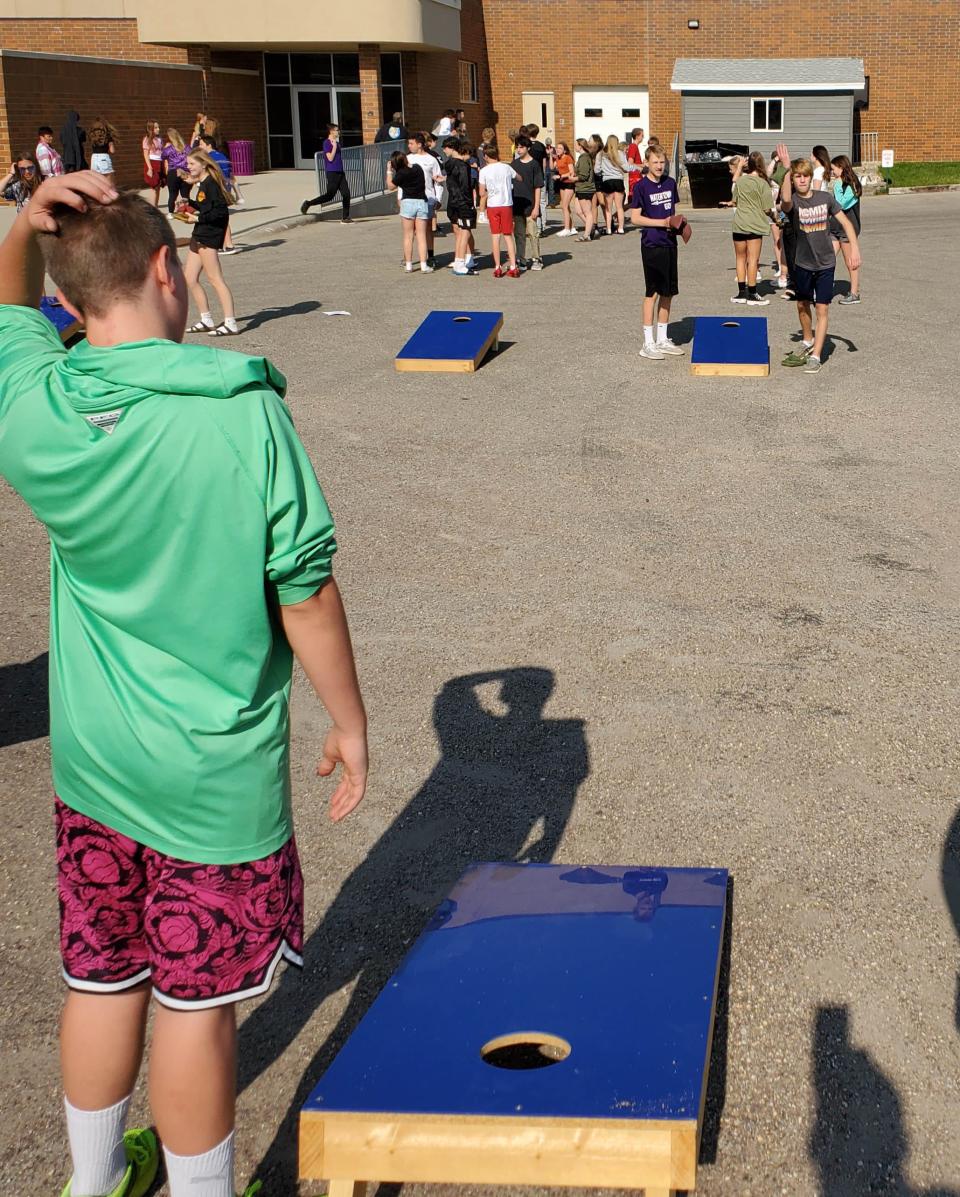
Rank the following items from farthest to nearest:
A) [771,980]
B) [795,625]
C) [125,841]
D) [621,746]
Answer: [795,625]
[621,746]
[771,980]
[125,841]

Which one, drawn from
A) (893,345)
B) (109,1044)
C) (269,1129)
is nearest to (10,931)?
(269,1129)

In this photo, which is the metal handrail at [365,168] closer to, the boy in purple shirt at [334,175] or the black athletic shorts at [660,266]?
the boy in purple shirt at [334,175]

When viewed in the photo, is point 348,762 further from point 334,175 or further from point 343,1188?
point 334,175

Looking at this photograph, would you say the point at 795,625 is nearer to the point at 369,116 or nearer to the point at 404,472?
the point at 404,472

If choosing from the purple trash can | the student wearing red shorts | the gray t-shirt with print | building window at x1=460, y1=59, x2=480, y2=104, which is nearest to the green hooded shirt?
the gray t-shirt with print

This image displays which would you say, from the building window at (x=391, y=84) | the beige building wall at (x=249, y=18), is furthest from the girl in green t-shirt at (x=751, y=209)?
the building window at (x=391, y=84)

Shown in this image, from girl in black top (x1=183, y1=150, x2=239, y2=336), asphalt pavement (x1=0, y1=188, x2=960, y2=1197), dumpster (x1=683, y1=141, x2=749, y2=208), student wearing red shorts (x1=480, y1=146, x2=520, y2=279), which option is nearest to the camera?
asphalt pavement (x1=0, y1=188, x2=960, y2=1197)

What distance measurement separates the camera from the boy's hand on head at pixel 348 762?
2658 millimetres

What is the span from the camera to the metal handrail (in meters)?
27.9

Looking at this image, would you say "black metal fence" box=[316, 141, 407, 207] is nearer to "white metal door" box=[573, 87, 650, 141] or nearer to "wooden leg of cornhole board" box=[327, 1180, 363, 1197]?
"white metal door" box=[573, 87, 650, 141]

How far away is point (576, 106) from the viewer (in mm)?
42438

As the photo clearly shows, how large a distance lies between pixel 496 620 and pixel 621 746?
1.60 meters

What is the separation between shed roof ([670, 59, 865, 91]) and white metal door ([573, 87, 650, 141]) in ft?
8.09

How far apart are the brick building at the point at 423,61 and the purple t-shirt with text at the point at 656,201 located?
19.8 meters
